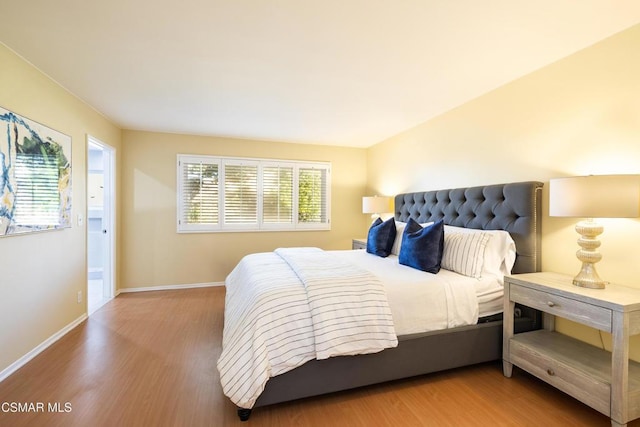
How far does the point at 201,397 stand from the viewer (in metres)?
1.88

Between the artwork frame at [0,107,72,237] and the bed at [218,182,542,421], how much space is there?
1.74 metres

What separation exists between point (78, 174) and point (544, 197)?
4.37m

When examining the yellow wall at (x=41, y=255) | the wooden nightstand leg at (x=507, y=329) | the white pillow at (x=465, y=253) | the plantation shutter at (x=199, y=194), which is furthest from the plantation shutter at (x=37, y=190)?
the wooden nightstand leg at (x=507, y=329)

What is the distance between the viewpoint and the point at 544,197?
2311 millimetres

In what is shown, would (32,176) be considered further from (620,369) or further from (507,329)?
(620,369)

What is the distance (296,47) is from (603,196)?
2.12 meters

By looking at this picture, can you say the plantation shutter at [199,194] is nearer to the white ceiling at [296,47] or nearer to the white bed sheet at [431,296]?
the white ceiling at [296,47]

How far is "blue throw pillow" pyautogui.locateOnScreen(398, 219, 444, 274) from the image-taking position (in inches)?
94.7

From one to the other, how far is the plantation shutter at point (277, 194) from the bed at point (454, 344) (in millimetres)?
2080

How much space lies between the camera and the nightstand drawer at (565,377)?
5.10 ft

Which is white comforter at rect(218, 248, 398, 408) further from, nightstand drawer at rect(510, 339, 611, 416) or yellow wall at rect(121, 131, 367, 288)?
yellow wall at rect(121, 131, 367, 288)

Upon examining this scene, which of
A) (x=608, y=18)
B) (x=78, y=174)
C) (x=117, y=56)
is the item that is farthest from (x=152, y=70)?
(x=608, y=18)

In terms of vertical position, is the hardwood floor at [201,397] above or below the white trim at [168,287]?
below

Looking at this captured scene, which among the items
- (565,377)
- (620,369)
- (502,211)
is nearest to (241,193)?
(502,211)
